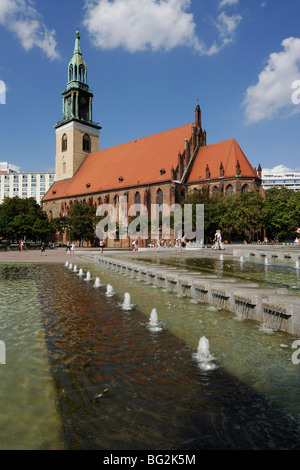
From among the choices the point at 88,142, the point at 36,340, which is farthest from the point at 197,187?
the point at 36,340

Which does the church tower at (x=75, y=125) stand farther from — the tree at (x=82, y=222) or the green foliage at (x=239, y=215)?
the green foliage at (x=239, y=215)

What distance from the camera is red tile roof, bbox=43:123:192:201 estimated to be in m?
60.2

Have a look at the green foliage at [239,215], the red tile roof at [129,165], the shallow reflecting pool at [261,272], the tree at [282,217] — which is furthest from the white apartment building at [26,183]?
the shallow reflecting pool at [261,272]

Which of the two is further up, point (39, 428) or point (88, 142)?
point (88, 142)

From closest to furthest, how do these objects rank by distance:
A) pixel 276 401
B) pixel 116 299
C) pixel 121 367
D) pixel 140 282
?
pixel 276 401 < pixel 121 367 < pixel 116 299 < pixel 140 282

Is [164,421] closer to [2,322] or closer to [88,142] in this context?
[2,322]

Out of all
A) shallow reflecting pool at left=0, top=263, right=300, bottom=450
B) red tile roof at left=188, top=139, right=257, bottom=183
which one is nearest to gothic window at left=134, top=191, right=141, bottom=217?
red tile roof at left=188, top=139, right=257, bottom=183

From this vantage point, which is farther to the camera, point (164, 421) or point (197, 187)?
point (197, 187)

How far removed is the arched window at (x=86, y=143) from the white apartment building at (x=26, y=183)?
74.5 m

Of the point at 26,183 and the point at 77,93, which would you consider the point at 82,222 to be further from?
the point at 26,183

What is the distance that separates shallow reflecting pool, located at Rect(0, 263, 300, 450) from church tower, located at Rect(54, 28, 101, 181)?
246 ft

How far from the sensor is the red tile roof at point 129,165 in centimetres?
6025
